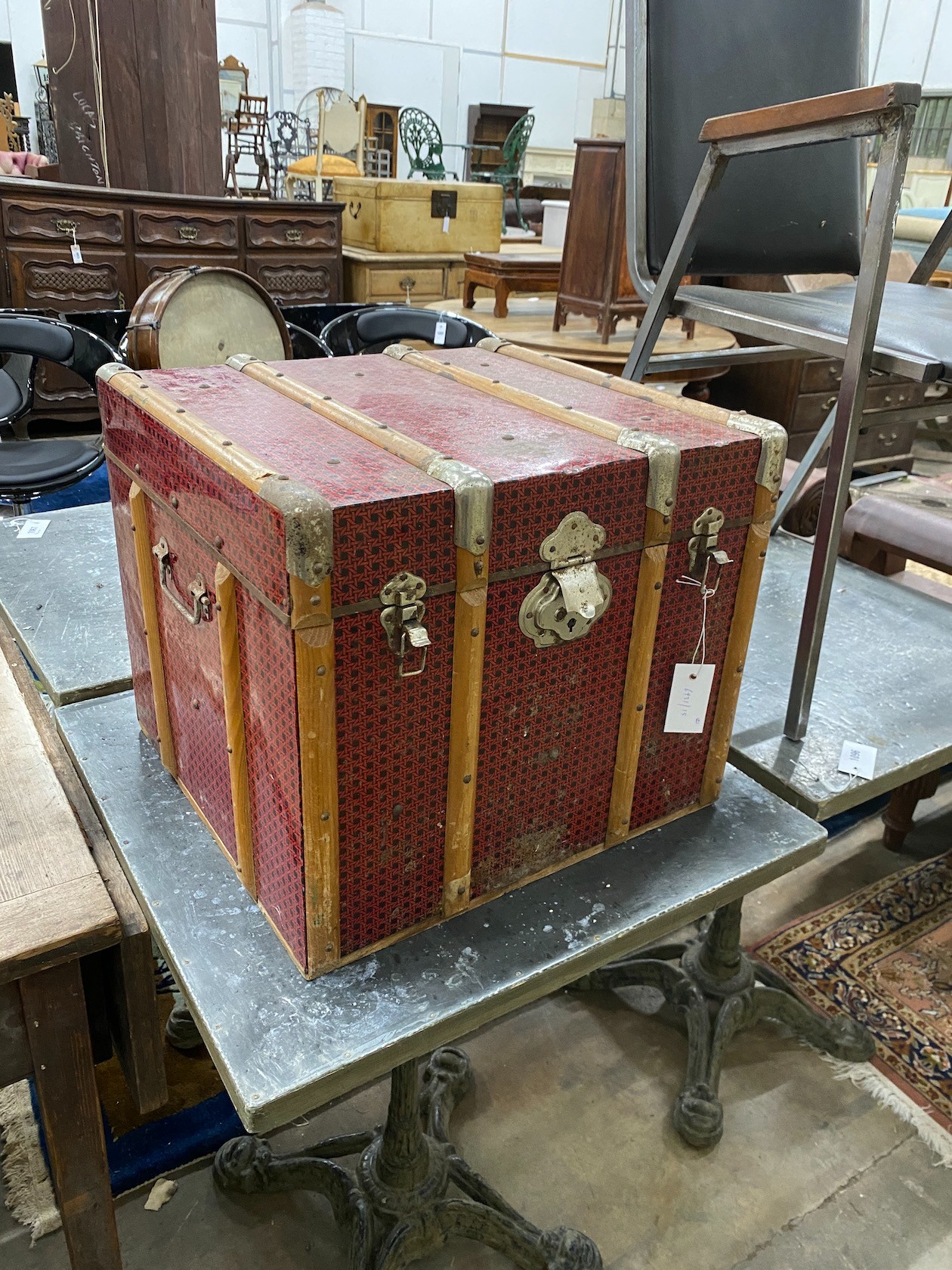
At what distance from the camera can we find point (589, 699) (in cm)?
97

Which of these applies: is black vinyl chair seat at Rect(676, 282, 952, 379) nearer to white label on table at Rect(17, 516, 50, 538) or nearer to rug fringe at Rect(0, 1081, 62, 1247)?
white label on table at Rect(17, 516, 50, 538)

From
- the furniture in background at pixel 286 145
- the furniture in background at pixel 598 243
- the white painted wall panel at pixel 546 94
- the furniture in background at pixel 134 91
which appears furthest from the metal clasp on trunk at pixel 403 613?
the white painted wall panel at pixel 546 94

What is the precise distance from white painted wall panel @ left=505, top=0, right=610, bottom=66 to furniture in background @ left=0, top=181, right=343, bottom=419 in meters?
7.71

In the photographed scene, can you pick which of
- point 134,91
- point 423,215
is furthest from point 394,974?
point 423,215

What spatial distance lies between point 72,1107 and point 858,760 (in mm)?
1041

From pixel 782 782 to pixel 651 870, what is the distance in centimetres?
27

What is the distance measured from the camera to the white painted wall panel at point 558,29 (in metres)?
10.3

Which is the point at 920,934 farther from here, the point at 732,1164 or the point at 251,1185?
the point at 251,1185

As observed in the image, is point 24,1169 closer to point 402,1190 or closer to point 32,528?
point 402,1190

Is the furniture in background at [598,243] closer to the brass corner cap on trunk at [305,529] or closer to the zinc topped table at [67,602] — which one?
the zinc topped table at [67,602]

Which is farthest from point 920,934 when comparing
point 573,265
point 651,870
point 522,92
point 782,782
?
point 522,92

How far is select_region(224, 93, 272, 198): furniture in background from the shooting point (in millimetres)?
7008

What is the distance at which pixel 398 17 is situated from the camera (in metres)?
9.77

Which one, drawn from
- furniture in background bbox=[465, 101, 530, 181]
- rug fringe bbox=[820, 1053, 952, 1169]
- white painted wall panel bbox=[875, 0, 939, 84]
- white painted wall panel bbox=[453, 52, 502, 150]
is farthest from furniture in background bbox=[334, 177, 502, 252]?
white painted wall panel bbox=[453, 52, 502, 150]
